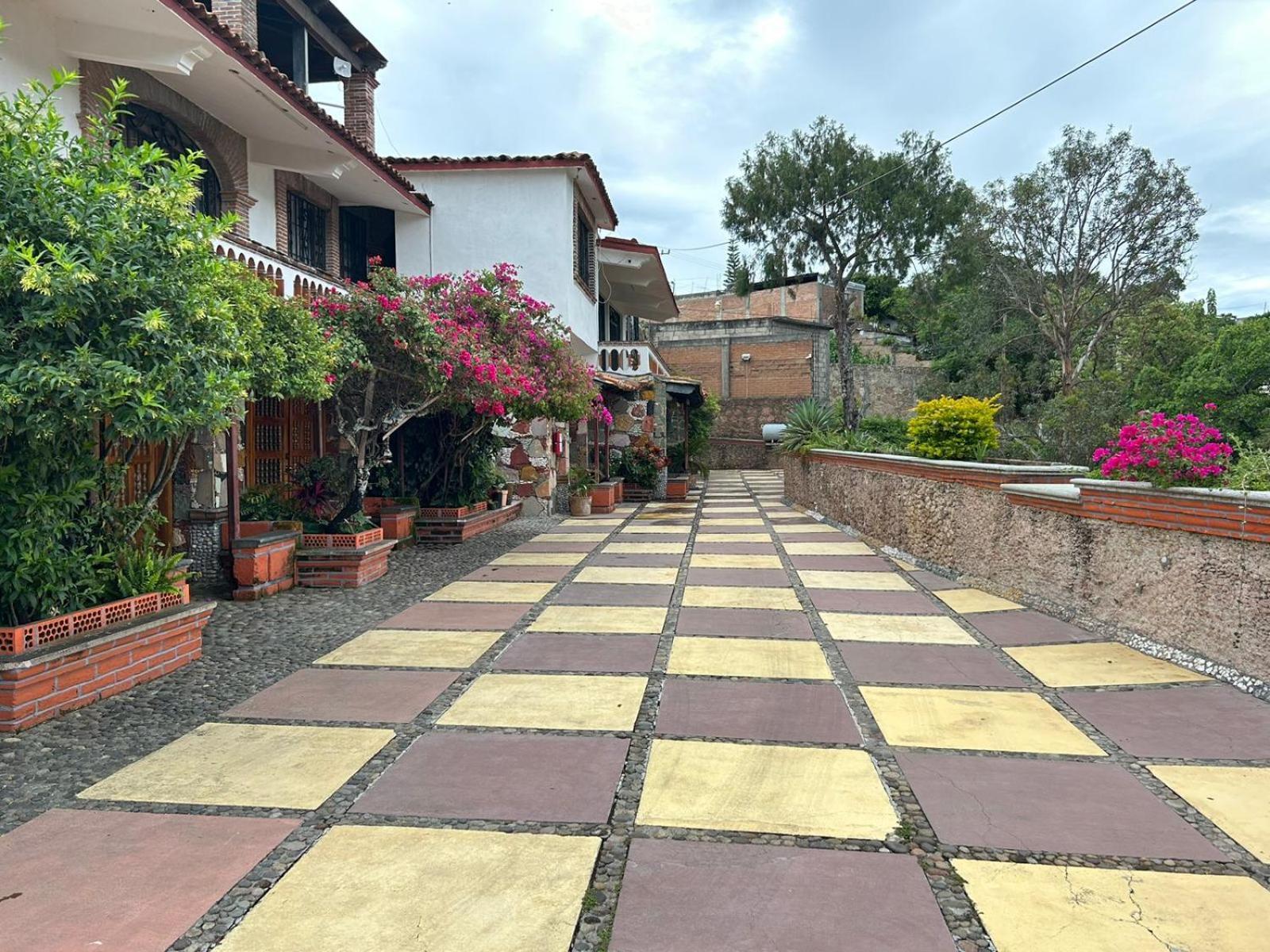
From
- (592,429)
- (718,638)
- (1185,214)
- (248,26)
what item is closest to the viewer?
(718,638)

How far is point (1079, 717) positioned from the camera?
4.14 meters

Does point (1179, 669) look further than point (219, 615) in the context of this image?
No

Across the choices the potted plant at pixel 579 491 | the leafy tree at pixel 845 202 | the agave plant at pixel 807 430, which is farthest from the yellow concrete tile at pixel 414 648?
the leafy tree at pixel 845 202

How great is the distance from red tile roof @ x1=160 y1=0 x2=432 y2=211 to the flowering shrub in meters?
7.84

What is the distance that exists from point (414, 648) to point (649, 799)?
9.43ft

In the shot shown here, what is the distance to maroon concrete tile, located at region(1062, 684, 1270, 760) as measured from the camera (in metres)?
3.69

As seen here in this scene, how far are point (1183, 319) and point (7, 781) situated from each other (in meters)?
23.1

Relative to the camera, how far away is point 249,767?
348 cm

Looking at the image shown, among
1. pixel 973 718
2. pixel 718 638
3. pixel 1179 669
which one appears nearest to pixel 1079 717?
pixel 973 718

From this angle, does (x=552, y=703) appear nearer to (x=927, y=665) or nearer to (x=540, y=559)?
(x=927, y=665)

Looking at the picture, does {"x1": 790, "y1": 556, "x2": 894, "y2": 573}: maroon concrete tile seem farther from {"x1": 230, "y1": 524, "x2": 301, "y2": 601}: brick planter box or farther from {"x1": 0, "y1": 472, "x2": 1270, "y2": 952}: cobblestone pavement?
{"x1": 230, "y1": 524, "x2": 301, "y2": 601}: brick planter box

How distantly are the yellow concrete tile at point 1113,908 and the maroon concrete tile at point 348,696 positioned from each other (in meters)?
2.82

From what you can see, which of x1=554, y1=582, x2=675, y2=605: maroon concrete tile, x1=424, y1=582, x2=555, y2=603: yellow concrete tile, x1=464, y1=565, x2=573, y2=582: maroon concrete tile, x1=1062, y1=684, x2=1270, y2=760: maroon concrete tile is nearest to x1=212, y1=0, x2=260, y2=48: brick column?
x1=464, y1=565, x2=573, y2=582: maroon concrete tile

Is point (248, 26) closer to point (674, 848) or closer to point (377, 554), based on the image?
point (377, 554)
